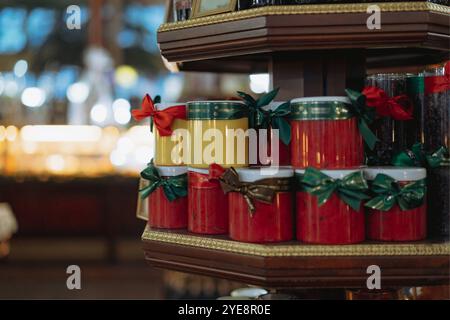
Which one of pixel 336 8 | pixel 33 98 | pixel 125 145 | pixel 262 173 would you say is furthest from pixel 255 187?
pixel 33 98

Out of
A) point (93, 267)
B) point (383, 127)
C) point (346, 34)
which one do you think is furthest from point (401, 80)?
point (93, 267)

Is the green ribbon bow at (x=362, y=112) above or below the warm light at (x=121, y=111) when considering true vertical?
below

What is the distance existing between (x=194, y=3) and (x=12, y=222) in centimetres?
401

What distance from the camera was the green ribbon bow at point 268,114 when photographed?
1.17 metres

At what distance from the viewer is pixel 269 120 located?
1.20 metres

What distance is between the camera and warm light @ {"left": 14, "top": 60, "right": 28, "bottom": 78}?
6.92 metres

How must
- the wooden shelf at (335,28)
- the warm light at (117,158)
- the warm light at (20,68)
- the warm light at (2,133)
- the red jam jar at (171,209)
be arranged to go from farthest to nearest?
1. the warm light at (20,68)
2. the warm light at (2,133)
3. the warm light at (117,158)
4. the red jam jar at (171,209)
5. the wooden shelf at (335,28)

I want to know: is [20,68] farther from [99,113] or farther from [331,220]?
[331,220]

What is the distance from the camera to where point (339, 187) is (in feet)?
3.57

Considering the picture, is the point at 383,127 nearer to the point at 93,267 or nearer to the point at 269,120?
the point at 269,120

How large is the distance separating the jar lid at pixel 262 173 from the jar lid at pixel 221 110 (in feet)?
0.39

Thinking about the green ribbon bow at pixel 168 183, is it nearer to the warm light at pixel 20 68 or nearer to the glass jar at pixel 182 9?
the glass jar at pixel 182 9

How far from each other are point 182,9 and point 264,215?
52 centimetres

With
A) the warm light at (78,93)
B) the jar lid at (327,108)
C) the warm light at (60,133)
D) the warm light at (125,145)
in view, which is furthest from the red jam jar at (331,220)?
the warm light at (78,93)
